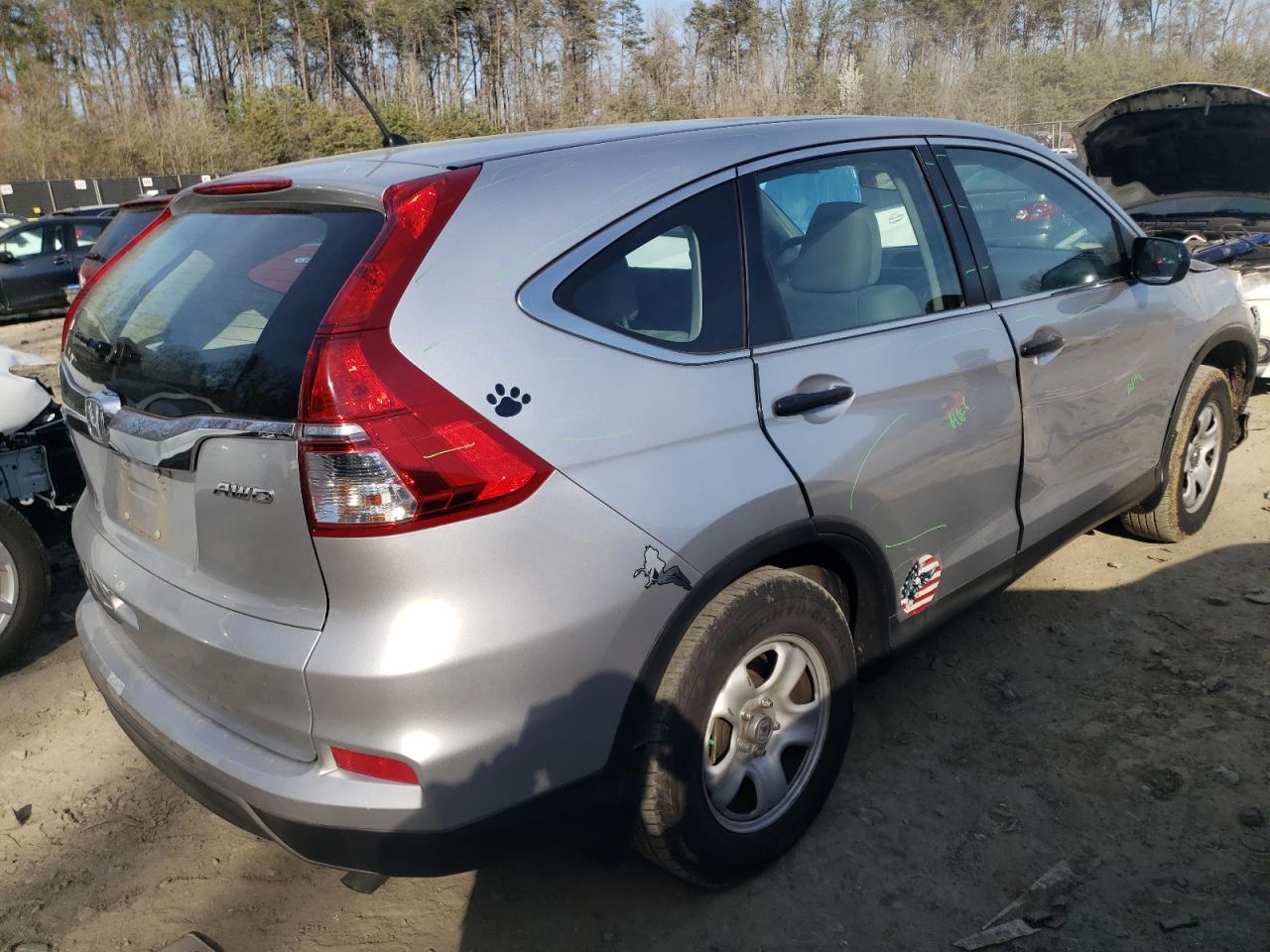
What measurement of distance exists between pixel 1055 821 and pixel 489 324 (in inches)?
81.2

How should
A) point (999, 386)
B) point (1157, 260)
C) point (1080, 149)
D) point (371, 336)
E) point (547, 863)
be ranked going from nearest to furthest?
point (371, 336), point (547, 863), point (999, 386), point (1157, 260), point (1080, 149)

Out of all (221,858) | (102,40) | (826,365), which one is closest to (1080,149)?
(826,365)

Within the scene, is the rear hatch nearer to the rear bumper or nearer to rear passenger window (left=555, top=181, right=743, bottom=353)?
the rear bumper

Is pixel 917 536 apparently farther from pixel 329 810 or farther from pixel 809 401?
pixel 329 810

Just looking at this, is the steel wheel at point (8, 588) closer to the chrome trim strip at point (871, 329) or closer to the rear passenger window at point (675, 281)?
the rear passenger window at point (675, 281)

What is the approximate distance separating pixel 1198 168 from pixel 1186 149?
0.21 meters

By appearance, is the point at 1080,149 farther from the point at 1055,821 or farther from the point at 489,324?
the point at 489,324

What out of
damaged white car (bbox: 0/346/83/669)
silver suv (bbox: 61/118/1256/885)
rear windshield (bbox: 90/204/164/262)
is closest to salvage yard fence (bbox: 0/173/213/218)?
rear windshield (bbox: 90/204/164/262)

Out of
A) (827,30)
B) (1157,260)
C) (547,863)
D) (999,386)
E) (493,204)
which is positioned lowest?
(547,863)

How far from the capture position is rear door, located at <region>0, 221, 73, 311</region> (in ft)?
48.8

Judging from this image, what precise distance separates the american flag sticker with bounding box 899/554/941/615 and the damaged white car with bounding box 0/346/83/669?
329cm

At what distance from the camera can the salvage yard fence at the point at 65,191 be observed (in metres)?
30.6

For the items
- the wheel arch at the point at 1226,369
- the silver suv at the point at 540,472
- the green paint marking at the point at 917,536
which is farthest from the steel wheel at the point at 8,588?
the wheel arch at the point at 1226,369

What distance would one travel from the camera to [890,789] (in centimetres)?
295
